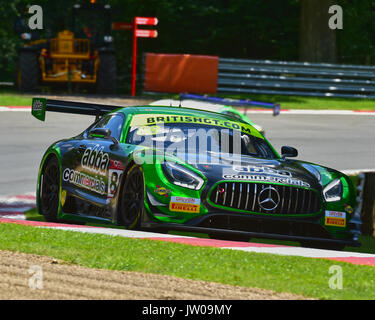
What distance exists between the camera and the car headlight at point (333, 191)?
10.1 meters

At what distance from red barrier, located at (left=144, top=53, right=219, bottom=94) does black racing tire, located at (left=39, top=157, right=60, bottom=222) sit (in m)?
20.9

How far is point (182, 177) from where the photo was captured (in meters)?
9.71

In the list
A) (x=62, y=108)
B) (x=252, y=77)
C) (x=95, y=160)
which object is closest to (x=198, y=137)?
(x=95, y=160)

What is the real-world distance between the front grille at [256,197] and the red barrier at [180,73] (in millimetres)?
22947

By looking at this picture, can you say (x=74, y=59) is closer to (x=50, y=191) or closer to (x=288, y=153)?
(x=50, y=191)

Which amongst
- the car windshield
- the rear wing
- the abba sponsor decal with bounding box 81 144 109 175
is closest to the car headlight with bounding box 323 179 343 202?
the car windshield

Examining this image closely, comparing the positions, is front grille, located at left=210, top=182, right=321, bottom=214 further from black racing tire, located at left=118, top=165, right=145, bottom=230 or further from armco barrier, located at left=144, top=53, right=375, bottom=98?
armco barrier, located at left=144, top=53, right=375, bottom=98

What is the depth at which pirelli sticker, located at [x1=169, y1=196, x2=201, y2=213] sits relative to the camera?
31.6 feet

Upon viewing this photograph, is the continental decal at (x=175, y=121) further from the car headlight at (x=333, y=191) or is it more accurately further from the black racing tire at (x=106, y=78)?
the black racing tire at (x=106, y=78)

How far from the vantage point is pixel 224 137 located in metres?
10.9

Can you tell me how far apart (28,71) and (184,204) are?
70.4ft

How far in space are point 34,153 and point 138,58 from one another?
23821 millimetres

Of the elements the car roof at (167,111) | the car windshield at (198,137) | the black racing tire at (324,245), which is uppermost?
the car roof at (167,111)

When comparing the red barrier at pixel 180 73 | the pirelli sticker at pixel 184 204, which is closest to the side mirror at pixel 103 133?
the pirelli sticker at pixel 184 204
